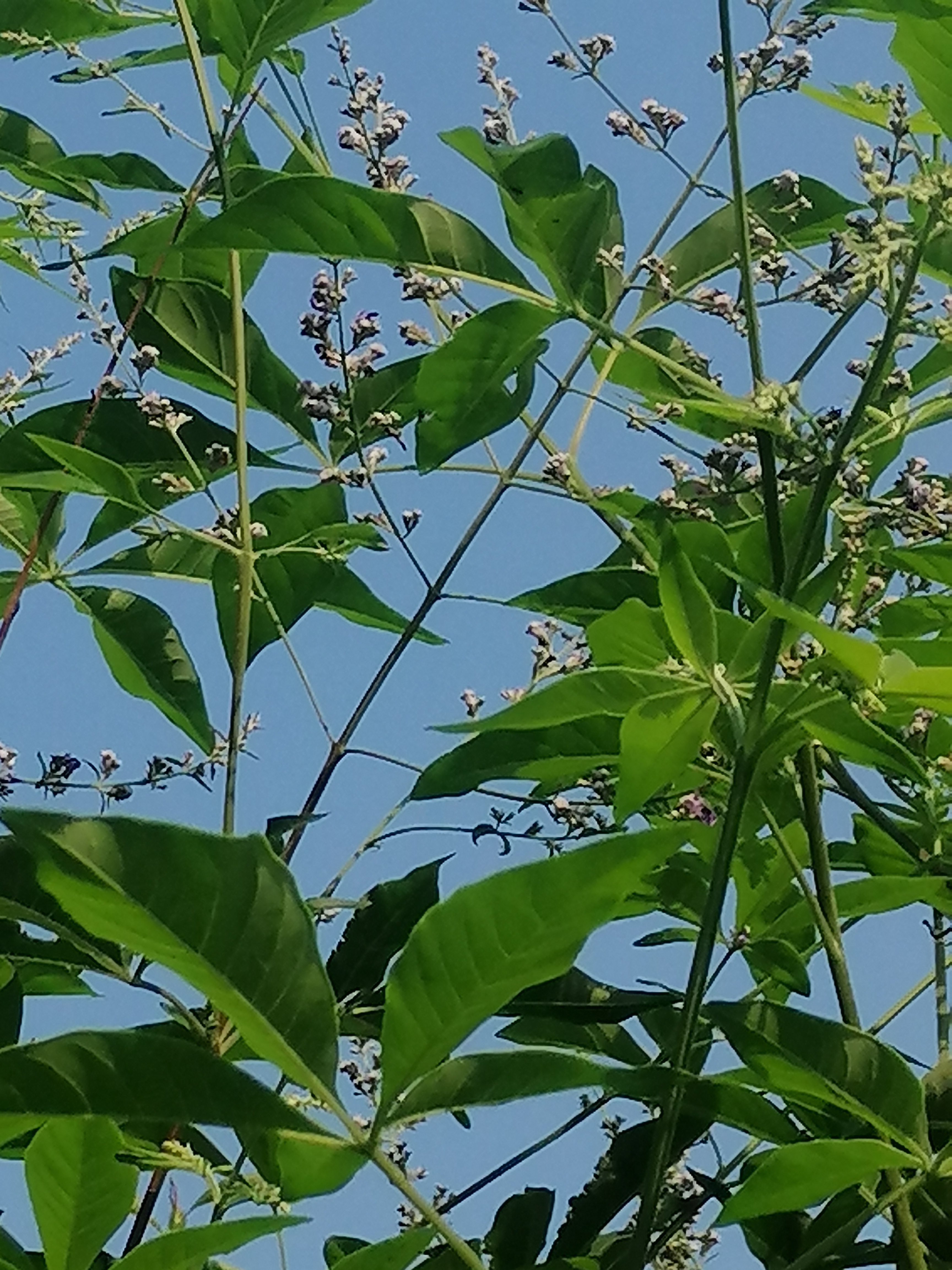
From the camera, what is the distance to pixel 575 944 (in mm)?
479

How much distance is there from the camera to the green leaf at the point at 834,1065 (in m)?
0.62

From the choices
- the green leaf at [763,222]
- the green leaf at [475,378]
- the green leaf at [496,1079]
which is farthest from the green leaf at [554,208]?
the green leaf at [496,1079]

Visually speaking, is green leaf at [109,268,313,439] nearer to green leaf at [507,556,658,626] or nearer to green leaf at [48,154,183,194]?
green leaf at [48,154,183,194]

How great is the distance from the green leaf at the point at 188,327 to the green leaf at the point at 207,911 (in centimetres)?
61

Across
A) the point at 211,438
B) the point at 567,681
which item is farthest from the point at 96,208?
the point at 567,681

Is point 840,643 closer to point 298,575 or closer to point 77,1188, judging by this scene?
point 77,1188

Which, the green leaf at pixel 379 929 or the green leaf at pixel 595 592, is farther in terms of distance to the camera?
the green leaf at pixel 595 592

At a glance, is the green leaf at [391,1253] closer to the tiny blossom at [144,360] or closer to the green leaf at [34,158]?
the tiny blossom at [144,360]

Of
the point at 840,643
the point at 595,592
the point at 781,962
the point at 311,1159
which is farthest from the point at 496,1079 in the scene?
the point at 595,592

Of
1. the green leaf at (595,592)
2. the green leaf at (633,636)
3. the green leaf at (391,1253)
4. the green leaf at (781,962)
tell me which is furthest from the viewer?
the green leaf at (595,592)

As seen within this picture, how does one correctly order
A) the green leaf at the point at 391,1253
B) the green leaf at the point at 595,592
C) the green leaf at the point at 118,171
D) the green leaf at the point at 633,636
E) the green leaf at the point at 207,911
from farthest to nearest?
the green leaf at the point at 118,171 → the green leaf at the point at 595,592 → the green leaf at the point at 633,636 → the green leaf at the point at 391,1253 → the green leaf at the point at 207,911

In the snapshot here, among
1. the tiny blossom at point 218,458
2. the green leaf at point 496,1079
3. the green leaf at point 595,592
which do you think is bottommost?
the green leaf at point 496,1079

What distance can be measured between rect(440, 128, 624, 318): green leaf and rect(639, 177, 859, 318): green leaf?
6.5 inches

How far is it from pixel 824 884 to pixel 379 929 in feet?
0.76
